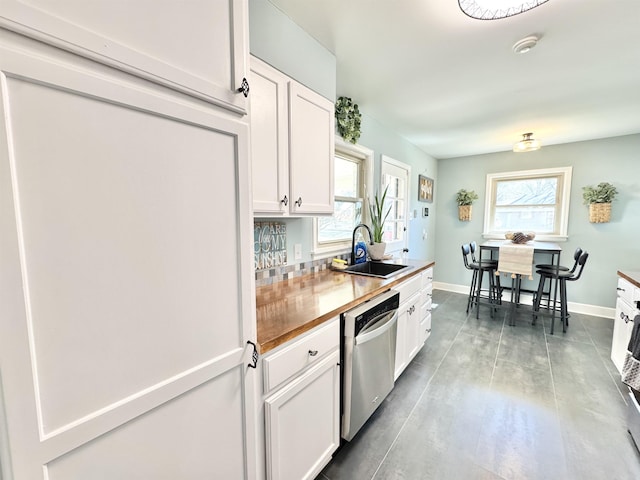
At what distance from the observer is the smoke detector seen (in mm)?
1562

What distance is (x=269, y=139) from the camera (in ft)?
4.47

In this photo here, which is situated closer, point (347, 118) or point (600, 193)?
point (347, 118)

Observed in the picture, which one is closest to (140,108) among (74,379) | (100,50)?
(100,50)

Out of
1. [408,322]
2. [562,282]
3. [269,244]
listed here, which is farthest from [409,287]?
[562,282]

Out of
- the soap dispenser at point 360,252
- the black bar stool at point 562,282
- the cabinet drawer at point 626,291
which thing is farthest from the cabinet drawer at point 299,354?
the black bar stool at point 562,282

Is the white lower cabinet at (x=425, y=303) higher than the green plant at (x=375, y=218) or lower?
lower

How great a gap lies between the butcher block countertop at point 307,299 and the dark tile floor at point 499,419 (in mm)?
886

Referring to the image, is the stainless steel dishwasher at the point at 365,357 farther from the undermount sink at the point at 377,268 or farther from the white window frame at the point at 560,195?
the white window frame at the point at 560,195

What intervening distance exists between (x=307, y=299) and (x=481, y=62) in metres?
2.00

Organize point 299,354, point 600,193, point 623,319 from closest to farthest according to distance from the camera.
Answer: point 299,354
point 623,319
point 600,193

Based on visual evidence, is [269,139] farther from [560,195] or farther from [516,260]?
[560,195]

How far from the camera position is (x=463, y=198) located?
4.44 metres

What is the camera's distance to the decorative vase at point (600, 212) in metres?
3.42

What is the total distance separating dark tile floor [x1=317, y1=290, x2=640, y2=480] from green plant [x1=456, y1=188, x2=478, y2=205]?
7.66ft
